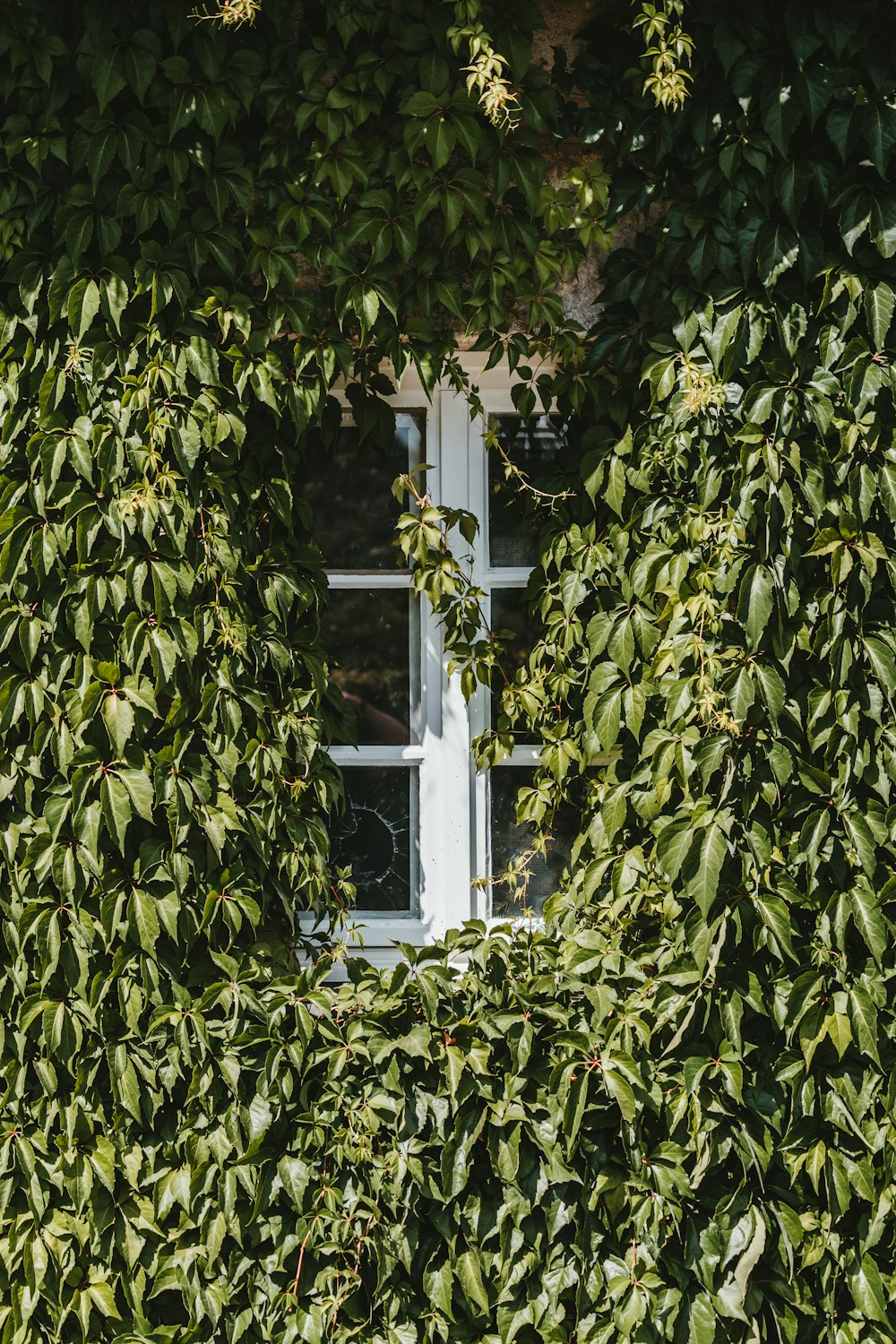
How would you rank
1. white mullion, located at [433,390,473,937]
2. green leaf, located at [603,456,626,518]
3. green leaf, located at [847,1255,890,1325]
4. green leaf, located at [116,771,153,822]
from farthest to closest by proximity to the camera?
white mullion, located at [433,390,473,937], green leaf, located at [603,456,626,518], green leaf, located at [116,771,153,822], green leaf, located at [847,1255,890,1325]

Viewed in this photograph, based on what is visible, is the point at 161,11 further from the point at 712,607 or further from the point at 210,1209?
the point at 210,1209

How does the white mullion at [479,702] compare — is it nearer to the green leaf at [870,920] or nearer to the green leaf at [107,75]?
the green leaf at [870,920]

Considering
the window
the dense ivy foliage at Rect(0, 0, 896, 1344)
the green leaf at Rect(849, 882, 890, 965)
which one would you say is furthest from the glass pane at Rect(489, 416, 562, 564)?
the green leaf at Rect(849, 882, 890, 965)

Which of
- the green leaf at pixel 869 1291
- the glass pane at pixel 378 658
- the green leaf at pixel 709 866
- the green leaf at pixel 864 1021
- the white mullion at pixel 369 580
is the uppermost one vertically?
the white mullion at pixel 369 580

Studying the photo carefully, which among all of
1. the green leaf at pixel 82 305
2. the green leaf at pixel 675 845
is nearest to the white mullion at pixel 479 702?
the green leaf at pixel 675 845

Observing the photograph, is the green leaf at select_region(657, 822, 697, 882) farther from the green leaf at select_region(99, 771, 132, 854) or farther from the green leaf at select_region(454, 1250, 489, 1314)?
the green leaf at select_region(99, 771, 132, 854)

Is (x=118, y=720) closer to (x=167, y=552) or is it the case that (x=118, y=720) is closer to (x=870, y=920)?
(x=167, y=552)

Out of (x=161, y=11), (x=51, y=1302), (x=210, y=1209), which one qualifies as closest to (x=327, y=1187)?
(x=210, y=1209)

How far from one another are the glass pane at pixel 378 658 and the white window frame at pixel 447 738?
3 cm

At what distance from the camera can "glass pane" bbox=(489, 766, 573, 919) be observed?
2.70m

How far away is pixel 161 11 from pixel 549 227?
988 millimetres

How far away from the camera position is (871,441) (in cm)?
235

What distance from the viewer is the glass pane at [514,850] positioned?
270 cm

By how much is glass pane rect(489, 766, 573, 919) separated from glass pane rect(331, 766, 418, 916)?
0.21 metres
